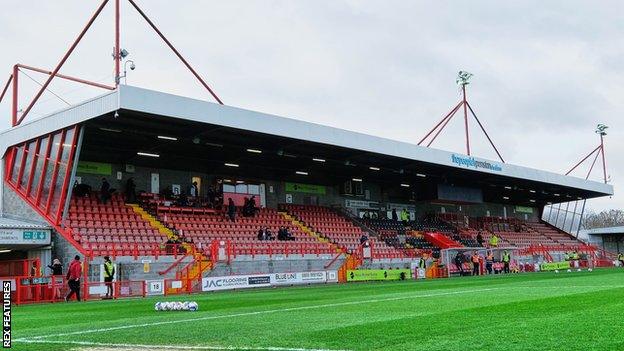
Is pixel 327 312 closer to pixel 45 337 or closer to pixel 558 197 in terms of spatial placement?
pixel 45 337

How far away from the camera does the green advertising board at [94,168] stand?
3412 cm

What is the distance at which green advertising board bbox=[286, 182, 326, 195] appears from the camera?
44.5 meters

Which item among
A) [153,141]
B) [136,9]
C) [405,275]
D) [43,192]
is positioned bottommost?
[405,275]

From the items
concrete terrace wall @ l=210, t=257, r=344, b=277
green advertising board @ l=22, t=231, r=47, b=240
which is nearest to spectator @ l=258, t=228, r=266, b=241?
concrete terrace wall @ l=210, t=257, r=344, b=277

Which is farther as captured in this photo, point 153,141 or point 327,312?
point 153,141

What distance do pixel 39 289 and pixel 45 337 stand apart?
14.2 m

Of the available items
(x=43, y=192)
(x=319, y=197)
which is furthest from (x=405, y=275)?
(x=43, y=192)

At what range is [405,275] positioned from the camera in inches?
1507

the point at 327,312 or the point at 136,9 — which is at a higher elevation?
the point at 136,9

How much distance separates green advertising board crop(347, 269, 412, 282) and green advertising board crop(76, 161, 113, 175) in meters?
13.2

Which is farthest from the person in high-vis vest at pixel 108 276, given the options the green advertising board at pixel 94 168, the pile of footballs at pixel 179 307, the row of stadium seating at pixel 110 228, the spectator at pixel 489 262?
the spectator at pixel 489 262

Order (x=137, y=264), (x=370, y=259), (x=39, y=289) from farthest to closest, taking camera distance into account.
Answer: (x=370, y=259) < (x=137, y=264) < (x=39, y=289)

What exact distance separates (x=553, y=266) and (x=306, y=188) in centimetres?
1794

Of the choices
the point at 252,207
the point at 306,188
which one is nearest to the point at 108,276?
the point at 252,207
